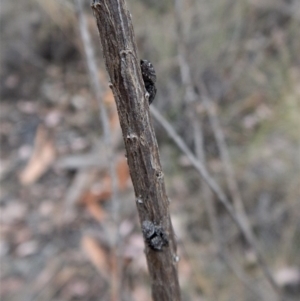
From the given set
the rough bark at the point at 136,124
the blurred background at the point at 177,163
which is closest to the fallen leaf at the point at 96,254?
the blurred background at the point at 177,163

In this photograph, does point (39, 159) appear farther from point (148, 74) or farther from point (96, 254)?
point (148, 74)

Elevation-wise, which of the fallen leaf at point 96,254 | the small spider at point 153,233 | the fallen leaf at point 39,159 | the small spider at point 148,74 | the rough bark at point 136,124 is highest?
the fallen leaf at point 39,159

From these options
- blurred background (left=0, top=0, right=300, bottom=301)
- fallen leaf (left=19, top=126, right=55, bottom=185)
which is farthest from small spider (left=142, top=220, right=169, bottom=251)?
fallen leaf (left=19, top=126, right=55, bottom=185)

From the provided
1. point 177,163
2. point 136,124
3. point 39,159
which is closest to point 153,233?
point 136,124

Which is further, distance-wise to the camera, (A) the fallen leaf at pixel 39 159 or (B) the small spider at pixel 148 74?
(A) the fallen leaf at pixel 39 159

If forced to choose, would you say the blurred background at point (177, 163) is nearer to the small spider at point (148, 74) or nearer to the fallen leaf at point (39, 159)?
the fallen leaf at point (39, 159)

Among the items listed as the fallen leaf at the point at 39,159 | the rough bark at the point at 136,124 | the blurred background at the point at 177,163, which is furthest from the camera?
the fallen leaf at the point at 39,159
